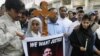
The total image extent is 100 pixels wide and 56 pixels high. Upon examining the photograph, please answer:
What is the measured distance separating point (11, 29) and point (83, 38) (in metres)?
1.66

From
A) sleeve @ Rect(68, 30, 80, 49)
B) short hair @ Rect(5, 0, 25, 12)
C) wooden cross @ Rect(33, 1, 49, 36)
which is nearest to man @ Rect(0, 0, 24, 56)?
short hair @ Rect(5, 0, 25, 12)

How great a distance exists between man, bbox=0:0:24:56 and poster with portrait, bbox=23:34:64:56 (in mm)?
233

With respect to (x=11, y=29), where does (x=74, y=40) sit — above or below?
below

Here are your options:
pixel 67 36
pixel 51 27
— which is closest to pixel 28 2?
pixel 51 27

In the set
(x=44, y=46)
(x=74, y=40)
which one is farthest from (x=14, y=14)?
(x=74, y=40)

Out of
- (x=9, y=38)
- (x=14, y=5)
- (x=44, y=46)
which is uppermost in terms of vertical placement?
(x=14, y=5)

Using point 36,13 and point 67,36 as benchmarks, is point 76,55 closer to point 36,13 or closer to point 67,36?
point 67,36

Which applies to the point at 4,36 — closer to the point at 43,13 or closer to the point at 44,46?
the point at 44,46

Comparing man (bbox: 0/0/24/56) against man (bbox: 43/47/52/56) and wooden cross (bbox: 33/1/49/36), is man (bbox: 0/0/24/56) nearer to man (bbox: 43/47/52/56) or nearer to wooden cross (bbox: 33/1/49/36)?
man (bbox: 43/47/52/56)

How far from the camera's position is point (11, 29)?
3268 mm

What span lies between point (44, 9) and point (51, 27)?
123cm

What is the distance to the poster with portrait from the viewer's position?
A: 3611 mm

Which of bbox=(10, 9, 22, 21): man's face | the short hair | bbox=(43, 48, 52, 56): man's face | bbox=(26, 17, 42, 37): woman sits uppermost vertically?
the short hair

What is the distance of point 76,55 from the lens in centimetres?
471
